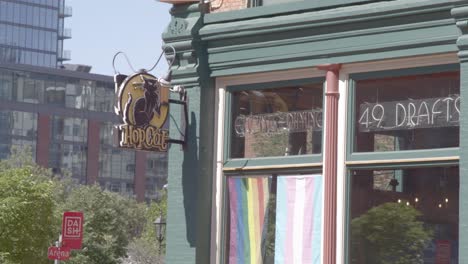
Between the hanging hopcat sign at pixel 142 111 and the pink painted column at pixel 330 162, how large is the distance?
2362 mm

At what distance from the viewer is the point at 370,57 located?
589 inches

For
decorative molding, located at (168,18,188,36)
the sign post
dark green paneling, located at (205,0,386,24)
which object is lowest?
the sign post

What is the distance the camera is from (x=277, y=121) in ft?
53.2

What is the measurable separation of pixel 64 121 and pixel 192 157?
11378 cm

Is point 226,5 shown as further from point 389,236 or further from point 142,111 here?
point 389,236

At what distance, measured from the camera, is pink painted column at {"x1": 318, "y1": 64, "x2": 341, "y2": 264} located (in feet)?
49.9

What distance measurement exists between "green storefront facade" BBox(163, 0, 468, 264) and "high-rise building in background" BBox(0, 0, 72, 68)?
483ft

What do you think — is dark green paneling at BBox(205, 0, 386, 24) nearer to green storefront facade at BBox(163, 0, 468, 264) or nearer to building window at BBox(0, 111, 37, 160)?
green storefront facade at BBox(163, 0, 468, 264)

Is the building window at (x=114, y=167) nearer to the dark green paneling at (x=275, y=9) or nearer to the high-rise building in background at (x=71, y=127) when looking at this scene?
the high-rise building in background at (x=71, y=127)

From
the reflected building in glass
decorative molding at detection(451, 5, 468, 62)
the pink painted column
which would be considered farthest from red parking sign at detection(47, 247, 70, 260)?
Result: the reflected building in glass

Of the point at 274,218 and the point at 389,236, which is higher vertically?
the point at 274,218

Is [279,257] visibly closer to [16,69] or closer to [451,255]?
[451,255]

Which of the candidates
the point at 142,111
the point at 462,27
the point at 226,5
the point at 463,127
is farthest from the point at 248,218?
the point at 462,27

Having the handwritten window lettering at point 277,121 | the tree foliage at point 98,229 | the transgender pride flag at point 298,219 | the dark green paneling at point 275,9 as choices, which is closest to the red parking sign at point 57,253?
the handwritten window lettering at point 277,121
